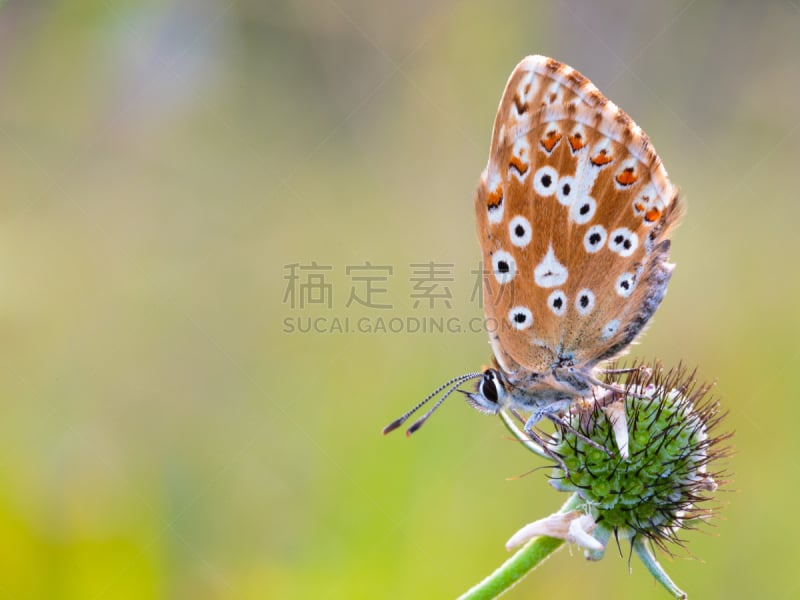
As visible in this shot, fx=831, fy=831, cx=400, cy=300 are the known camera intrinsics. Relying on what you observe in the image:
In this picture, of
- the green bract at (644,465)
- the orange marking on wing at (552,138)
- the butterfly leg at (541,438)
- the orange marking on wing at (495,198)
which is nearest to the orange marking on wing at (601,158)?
the orange marking on wing at (552,138)

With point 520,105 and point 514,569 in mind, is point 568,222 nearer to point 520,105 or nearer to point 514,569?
point 520,105

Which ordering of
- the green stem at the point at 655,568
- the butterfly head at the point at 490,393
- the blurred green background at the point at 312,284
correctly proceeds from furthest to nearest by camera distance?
1. the blurred green background at the point at 312,284
2. the butterfly head at the point at 490,393
3. the green stem at the point at 655,568

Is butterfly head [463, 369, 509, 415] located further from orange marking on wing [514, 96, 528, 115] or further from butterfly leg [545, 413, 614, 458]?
orange marking on wing [514, 96, 528, 115]

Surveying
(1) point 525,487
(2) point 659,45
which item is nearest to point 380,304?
(1) point 525,487

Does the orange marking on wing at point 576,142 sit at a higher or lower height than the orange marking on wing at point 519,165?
higher

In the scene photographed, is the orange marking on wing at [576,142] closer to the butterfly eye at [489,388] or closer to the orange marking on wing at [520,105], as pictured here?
the orange marking on wing at [520,105]

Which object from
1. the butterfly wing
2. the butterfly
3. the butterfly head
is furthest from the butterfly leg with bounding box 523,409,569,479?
the butterfly wing

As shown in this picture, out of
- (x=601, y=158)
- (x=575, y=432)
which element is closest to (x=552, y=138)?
(x=601, y=158)
